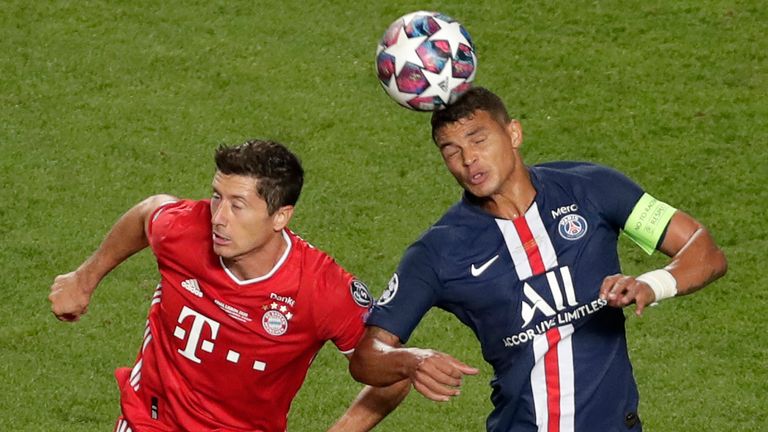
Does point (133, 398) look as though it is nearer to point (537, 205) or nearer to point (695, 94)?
point (537, 205)

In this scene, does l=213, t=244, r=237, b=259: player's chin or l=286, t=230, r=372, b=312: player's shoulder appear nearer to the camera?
l=213, t=244, r=237, b=259: player's chin

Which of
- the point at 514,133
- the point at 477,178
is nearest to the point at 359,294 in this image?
the point at 477,178

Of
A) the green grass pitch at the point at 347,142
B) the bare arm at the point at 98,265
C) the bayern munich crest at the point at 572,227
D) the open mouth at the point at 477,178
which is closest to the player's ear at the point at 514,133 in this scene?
the open mouth at the point at 477,178

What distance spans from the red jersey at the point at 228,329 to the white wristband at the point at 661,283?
1425 mm

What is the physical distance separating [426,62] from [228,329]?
147 centimetres

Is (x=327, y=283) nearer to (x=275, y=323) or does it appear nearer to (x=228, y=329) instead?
(x=275, y=323)

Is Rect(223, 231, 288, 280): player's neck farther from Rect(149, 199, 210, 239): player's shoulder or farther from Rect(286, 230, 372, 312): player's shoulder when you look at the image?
Rect(149, 199, 210, 239): player's shoulder

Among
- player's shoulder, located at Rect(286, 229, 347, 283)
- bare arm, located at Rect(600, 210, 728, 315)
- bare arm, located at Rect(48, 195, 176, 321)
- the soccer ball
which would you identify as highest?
the soccer ball

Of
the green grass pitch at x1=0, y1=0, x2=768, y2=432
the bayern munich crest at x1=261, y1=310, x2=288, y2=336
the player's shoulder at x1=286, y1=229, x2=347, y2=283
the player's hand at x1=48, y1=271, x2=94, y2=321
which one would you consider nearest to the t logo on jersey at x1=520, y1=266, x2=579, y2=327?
the player's shoulder at x1=286, y1=229, x2=347, y2=283

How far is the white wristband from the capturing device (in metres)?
5.93

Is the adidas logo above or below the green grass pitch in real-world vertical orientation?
above

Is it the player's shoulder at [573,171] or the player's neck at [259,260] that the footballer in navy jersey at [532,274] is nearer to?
the player's shoulder at [573,171]

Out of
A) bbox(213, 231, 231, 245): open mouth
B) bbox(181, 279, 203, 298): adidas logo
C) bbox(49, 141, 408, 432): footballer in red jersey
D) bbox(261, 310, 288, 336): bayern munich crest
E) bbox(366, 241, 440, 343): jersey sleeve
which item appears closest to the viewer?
bbox(366, 241, 440, 343): jersey sleeve

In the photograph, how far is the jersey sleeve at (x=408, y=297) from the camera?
6.33 m
